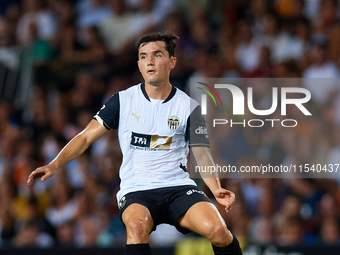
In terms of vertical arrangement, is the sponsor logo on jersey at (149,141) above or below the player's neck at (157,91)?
below

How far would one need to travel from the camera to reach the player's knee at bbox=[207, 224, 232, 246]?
13.3ft

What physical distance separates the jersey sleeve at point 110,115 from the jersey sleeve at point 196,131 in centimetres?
66

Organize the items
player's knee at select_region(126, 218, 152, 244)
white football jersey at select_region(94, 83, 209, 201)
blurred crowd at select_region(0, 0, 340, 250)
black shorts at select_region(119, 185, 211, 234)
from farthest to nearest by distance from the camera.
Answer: blurred crowd at select_region(0, 0, 340, 250) → white football jersey at select_region(94, 83, 209, 201) → black shorts at select_region(119, 185, 211, 234) → player's knee at select_region(126, 218, 152, 244)

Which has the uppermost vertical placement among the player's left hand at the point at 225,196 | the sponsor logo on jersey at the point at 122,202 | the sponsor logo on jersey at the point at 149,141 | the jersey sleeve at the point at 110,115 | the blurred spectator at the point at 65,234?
the jersey sleeve at the point at 110,115

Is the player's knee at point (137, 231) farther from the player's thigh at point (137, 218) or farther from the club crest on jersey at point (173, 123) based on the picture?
the club crest on jersey at point (173, 123)

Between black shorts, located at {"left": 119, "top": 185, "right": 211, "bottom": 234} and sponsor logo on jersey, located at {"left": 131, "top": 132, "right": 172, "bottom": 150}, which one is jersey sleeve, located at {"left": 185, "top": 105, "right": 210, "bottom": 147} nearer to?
sponsor logo on jersey, located at {"left": 131, "top": 132, "right": 172, "bottom": 150}

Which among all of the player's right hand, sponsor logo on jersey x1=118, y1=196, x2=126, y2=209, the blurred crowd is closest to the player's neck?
Answer: sponsor logo on jersey x1=118, y1=196, x2=126, y2=209

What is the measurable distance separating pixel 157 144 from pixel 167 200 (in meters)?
0.50

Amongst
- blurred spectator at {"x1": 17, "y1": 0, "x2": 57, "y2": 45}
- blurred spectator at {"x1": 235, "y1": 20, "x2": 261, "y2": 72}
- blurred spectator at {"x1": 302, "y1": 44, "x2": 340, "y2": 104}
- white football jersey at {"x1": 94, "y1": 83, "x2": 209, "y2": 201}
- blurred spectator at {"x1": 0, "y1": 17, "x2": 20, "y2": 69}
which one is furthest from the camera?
blurred spectator at {"x1": 17, "y1": 0, "x2": 57, "y2": 45}

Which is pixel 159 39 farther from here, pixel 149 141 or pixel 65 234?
pixel 65 234

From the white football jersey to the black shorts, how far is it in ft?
0.22

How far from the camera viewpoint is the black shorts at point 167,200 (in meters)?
4.27

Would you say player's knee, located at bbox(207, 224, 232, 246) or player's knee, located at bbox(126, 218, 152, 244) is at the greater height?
player's knee, located at bbox(126, 218, 152, 244)

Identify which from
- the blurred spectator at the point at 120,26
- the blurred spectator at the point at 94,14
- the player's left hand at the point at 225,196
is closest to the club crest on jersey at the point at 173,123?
the player's left hand at the point at 225,196
